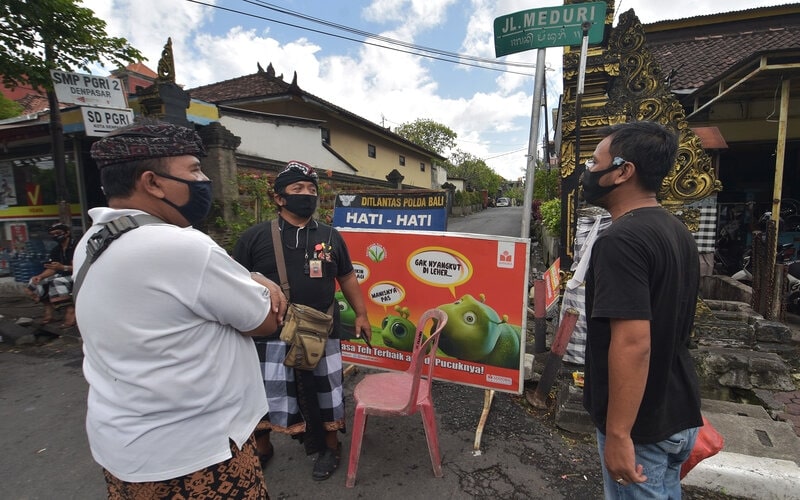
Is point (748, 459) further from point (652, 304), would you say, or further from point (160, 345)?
point (160, 345)

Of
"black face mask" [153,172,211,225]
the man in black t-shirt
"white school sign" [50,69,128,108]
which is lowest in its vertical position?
the man in black t-shirt

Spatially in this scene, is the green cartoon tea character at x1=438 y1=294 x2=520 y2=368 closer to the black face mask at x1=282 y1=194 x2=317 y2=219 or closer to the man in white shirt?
the black face mask at x1=282 y1=194 x2=317 y2=219

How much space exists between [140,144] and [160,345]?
0.59 m

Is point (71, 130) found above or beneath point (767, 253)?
above

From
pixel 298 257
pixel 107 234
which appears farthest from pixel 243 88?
pixel 107 234

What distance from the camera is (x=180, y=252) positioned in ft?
3.61

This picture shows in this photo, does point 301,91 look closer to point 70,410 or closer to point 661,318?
point 70,410

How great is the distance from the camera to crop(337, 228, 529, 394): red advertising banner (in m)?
3.07

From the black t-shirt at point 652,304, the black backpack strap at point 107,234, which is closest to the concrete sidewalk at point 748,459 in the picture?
the black t-shirt at point 652,304

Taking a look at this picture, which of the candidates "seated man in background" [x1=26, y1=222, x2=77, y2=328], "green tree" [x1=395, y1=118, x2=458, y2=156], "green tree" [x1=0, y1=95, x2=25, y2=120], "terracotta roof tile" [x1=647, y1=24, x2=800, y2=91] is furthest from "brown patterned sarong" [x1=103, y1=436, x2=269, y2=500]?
"green tree" [x1=395, y1=118, x2=458, y2=156]

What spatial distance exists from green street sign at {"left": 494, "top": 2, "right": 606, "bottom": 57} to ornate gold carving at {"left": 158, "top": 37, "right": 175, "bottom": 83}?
4.44 m

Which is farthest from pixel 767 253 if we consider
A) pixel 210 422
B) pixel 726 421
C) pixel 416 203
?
pixel 210 422

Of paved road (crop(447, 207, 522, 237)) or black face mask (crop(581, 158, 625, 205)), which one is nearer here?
black face mask (crop(581, 158, 625, 205))

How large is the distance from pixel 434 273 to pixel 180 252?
93.6 inches
